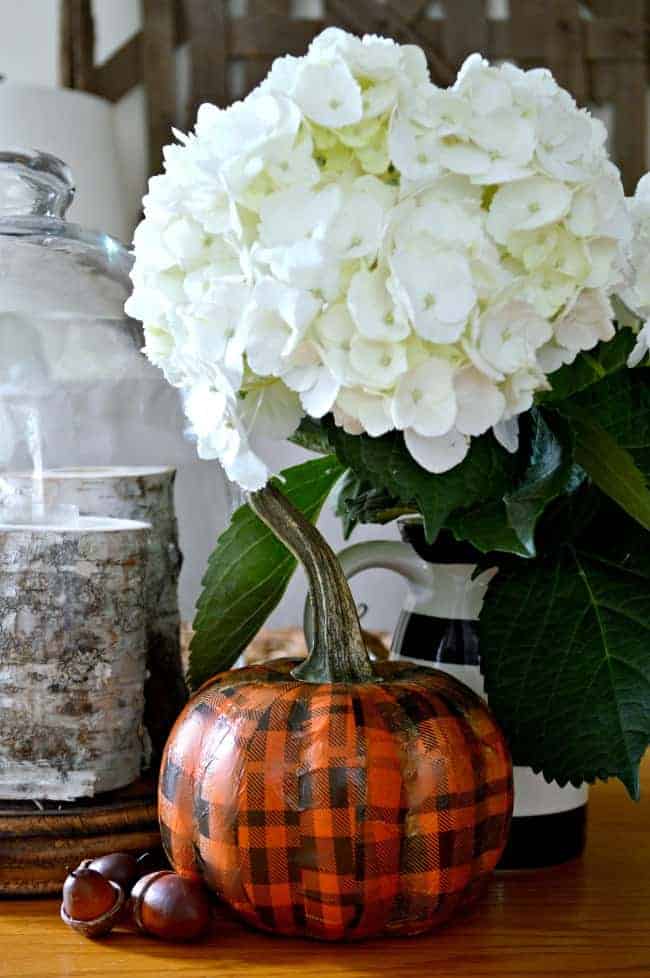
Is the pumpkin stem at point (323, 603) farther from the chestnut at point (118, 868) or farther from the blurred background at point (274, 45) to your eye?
the blurred background at point (274, 45)

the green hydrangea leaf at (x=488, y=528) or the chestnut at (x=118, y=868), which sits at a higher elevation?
the green hydrangea leaf at (x=488, y=528)

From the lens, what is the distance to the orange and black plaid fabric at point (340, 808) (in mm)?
428

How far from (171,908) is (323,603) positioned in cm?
14

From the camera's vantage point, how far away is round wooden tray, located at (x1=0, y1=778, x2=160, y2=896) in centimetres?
51

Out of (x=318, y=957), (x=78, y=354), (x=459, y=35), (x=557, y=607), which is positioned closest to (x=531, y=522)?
(x=557, y=607)

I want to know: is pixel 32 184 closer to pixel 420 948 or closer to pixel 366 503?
pixel 366 503

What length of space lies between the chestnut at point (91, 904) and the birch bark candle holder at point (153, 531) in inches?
5.3

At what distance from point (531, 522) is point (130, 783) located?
26cm

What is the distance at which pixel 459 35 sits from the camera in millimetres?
1943

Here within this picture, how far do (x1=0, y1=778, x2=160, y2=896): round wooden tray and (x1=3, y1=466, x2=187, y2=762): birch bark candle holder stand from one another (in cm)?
6

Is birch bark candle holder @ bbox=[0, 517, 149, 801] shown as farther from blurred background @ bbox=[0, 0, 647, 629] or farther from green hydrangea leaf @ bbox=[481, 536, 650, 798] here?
blurred background @ bbox=[0, 0, 647, 629]

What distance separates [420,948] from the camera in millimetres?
450

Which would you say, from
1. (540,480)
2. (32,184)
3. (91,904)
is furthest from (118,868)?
(32,184)

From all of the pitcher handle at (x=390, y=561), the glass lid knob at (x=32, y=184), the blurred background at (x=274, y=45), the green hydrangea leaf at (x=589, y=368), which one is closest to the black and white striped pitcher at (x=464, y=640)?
the pitcher handle at (x=390, y=561)
